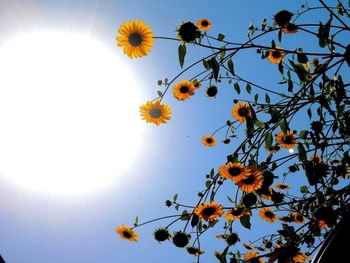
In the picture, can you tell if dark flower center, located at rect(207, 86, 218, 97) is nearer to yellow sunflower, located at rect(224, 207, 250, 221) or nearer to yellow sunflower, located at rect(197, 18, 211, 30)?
yellow sunflower, located at rect(197, 18, 211, 30)

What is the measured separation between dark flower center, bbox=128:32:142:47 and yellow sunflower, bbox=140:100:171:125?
26.8 inches

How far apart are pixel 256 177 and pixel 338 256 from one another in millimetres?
1729

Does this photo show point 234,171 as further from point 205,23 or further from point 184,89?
point 205,23

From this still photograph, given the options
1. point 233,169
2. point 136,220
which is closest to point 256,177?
point 233,169

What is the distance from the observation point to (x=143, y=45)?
2.86 metres

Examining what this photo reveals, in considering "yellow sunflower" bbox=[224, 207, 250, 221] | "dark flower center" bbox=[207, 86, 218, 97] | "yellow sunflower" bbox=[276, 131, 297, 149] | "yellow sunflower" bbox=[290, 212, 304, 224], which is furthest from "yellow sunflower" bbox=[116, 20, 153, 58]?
"yellow sunflower" bbox=[290, 212, 304, 224]

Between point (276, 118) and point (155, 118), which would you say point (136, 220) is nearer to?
point (155, 118)

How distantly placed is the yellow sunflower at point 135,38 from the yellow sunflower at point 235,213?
170 cm

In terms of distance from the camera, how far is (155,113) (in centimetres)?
328

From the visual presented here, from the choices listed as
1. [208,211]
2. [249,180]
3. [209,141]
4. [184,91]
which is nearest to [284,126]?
[249,180]

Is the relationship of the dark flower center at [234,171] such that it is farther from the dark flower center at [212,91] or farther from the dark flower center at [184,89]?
the dark flower center at [184,89]

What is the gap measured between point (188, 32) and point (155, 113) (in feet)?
3.54

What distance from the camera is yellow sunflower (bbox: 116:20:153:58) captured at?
2830mm

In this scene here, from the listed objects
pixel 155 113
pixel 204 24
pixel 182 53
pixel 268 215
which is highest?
pixel 204 24
